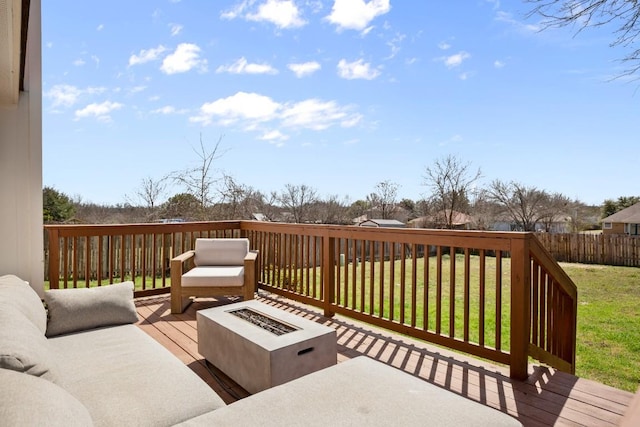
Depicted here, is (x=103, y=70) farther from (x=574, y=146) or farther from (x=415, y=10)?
(x=574, y=146)

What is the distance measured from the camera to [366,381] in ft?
4.78

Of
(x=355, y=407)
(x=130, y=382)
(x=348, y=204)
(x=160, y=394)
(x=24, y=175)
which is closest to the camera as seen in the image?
(x=355, y=407)

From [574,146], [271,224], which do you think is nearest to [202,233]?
[271,224]

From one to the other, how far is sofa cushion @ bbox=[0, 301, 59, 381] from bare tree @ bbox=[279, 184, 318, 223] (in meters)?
11.0

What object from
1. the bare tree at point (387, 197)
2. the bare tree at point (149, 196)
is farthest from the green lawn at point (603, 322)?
the bare tree at point (387, 197)

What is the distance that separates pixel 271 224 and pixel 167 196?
192 inches

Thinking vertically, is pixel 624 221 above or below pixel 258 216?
below

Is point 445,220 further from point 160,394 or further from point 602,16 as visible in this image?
point 160,394

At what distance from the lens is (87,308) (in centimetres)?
235

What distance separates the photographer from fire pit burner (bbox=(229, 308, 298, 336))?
2352 mm

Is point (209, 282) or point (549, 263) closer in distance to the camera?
point (549, 263)

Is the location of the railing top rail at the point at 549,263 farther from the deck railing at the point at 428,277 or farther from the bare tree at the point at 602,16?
the bare tree at the point at 602,16

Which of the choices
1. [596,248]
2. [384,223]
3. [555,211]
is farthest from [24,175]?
[555,211]

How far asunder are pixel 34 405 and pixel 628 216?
2138cm
